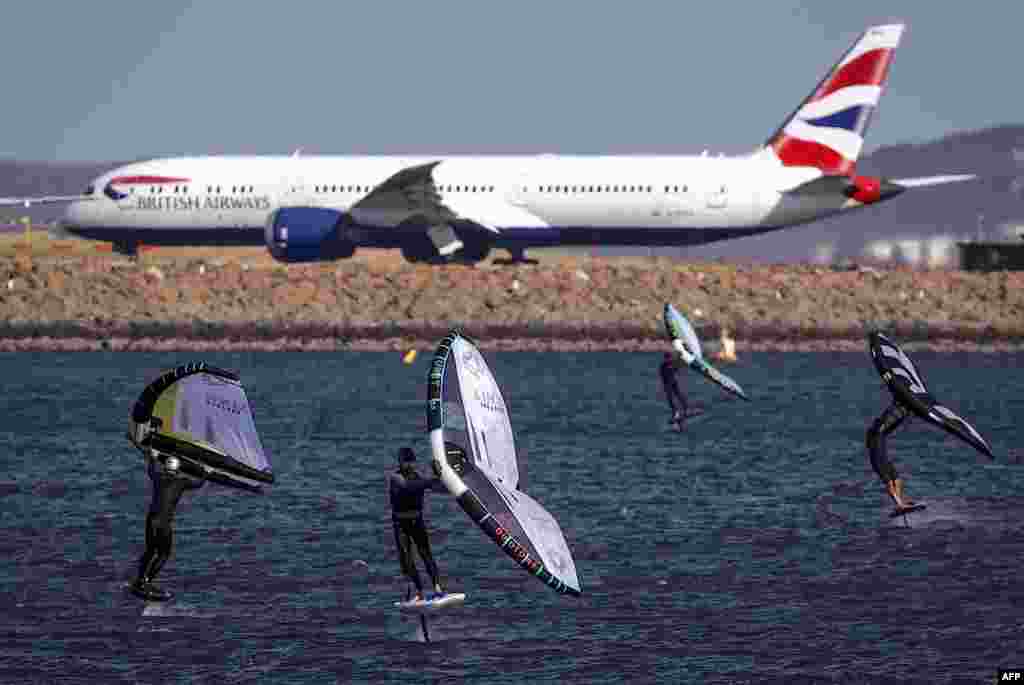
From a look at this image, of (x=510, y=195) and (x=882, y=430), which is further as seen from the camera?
(x=510, y=195)

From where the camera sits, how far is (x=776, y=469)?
58.0 m

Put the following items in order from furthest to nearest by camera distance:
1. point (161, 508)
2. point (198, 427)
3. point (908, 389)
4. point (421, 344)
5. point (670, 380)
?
point (421, 344)
point (670, 380)
point (908, 389)
point (161, 508)
point (198, 427)

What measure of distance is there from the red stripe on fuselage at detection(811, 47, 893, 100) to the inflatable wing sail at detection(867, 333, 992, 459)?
243 ft

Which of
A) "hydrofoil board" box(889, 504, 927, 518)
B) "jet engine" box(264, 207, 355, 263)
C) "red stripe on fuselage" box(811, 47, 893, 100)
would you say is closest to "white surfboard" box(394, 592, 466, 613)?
"hydrofoil board" box(889, 504, 927, 518)

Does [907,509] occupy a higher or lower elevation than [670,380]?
lower

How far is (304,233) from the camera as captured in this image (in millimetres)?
110625

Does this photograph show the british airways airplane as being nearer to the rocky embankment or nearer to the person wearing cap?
the rocky embankment

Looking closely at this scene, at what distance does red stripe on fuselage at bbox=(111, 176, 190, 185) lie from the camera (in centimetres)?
11175

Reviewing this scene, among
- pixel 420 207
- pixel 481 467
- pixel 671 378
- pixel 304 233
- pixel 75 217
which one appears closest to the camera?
pixel 481 467

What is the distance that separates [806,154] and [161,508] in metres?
83.0

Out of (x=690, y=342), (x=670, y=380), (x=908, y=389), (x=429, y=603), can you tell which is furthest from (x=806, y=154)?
(x=429, y=603)

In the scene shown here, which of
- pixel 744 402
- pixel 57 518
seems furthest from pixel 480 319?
pixel 57 518

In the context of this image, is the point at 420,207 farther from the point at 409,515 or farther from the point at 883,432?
the point at 409,515

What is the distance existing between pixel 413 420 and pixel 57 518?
28.7m
